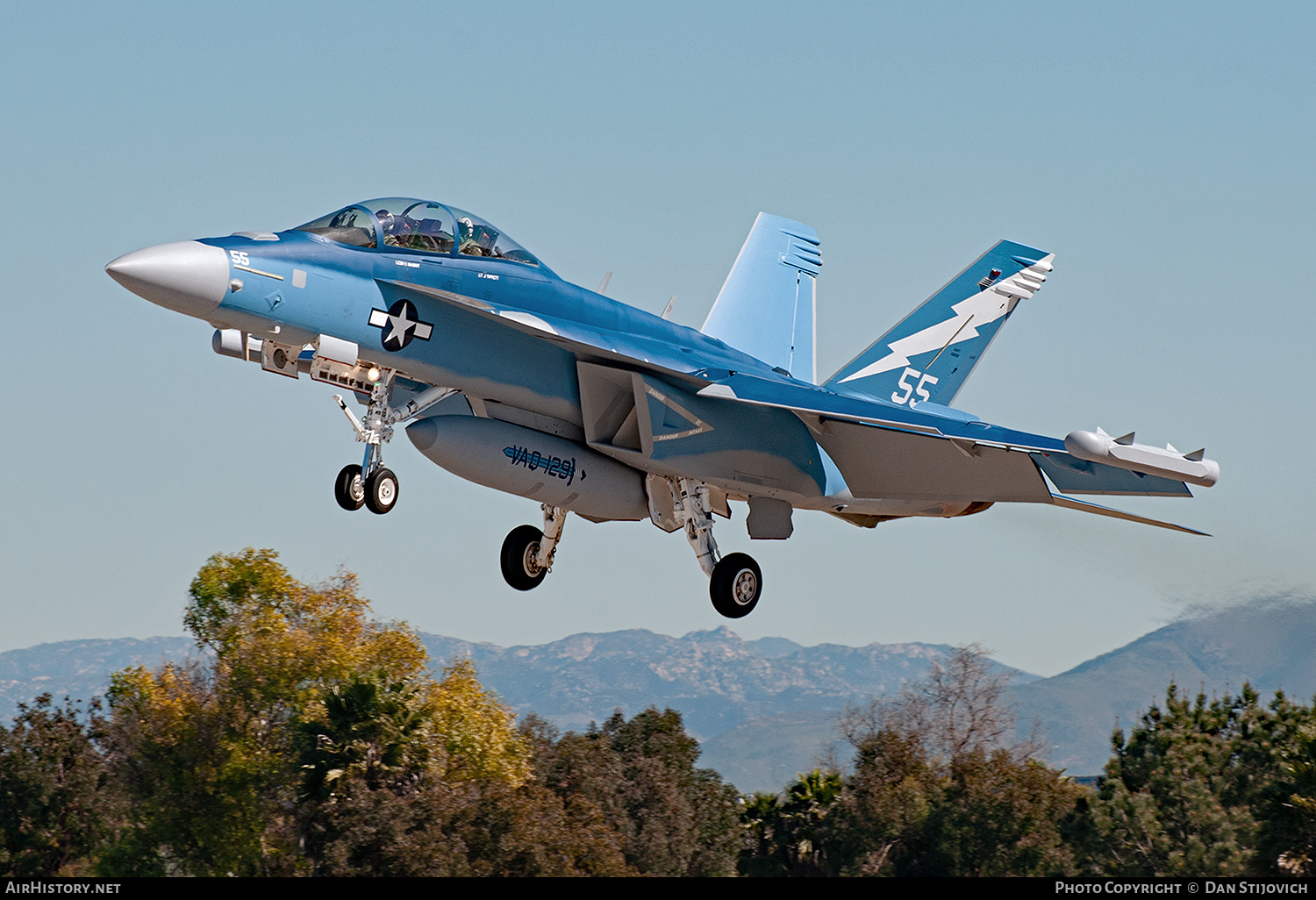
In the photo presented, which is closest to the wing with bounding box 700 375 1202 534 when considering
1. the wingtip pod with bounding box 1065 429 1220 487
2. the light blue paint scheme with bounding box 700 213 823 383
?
the wingtip pod with bounding box 1065 429 1220 487

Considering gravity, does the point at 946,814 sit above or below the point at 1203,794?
below

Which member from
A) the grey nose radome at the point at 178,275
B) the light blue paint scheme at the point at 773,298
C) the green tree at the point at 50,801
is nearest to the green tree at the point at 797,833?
the green tree at the point at 50,801

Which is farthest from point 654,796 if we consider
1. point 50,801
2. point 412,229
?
point 412,229

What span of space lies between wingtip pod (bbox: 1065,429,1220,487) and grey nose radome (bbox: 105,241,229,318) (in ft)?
28.9

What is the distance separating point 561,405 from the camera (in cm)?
1775

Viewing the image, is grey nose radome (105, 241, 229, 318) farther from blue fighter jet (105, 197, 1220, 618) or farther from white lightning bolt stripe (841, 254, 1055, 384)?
white lightning bolt stripe (841, 254, 1055, 384)

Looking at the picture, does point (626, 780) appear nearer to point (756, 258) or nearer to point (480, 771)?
point (480, 771)

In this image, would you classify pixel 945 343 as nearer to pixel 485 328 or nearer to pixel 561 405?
pixel 561 405

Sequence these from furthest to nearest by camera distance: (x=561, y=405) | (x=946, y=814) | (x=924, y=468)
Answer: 1. (x=946, y=814)
2. (x=924, y=468)
3. (x=561, y=405)

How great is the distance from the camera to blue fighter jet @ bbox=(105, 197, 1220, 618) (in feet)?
51.1

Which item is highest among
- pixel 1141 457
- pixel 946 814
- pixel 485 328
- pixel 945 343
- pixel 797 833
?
pixel 945 343

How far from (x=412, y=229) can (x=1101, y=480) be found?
875 centimetres

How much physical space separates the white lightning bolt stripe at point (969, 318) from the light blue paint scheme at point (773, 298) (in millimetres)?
1829

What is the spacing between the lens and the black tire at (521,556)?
1947 cm
